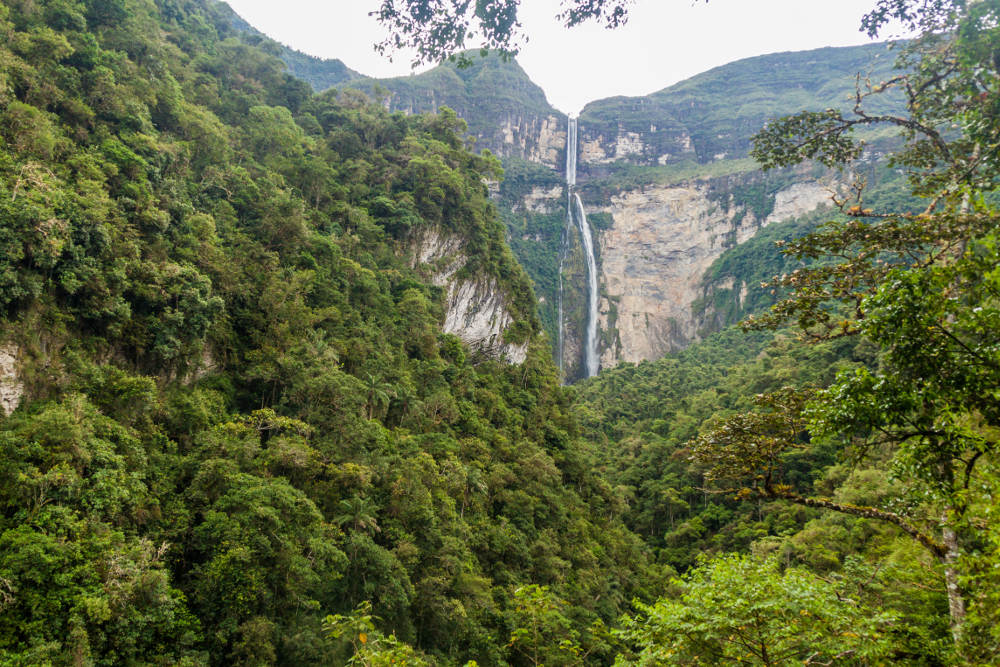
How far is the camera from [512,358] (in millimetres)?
33062

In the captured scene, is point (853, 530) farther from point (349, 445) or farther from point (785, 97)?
point (785, 97)

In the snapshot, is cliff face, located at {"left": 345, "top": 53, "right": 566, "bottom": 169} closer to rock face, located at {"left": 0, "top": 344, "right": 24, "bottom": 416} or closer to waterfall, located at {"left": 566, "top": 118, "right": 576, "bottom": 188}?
waterfall, located at {"left": 566, "top": 118, "right": 576, "bottom": 188}

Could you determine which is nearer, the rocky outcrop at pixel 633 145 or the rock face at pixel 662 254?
the rock face at pixel 662 254

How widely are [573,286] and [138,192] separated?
6024 centimetres

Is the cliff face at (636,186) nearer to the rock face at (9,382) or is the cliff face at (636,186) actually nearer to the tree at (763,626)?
→ the rock face at (9,382)

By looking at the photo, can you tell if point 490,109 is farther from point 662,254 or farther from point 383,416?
point 383,416

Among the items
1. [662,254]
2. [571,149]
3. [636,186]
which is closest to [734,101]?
[571,149]

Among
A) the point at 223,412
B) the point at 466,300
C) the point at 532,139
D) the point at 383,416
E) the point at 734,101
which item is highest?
the point at 734,101

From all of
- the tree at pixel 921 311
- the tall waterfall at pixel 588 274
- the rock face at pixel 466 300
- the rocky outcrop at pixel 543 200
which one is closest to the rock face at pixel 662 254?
the tall waterfall at pixel 588 274

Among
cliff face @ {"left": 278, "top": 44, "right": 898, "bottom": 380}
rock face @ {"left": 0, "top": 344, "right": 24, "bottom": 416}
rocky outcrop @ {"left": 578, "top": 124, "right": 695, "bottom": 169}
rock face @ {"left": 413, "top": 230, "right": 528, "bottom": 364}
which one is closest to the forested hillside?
rock face @ {"left": 0, "top": 344, "right": 24, "bottom": 416}

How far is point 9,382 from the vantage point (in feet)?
34.3

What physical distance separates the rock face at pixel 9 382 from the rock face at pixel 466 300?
19.9 meters

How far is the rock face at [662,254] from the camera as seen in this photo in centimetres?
7200

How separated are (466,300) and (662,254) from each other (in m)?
52.8
